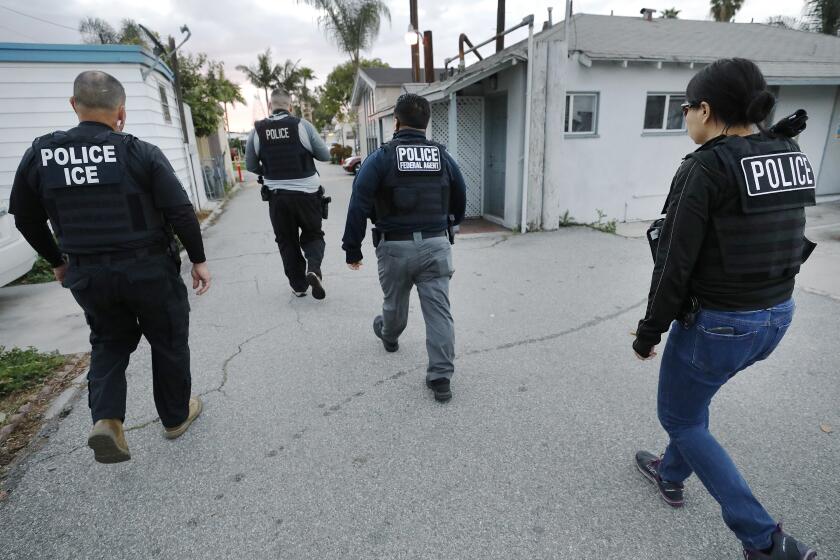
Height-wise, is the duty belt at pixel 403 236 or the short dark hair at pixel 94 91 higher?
the short dark hair at pixel 94 91

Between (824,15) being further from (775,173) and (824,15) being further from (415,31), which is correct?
(775,173)

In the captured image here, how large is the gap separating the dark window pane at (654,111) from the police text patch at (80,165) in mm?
9192

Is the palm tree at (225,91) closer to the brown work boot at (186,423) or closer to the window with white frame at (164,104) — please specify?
the window with white frame at (164,104)

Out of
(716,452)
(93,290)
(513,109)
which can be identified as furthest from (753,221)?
(513,109)

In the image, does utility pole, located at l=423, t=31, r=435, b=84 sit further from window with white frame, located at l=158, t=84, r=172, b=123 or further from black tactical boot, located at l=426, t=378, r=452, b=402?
black tactical boot, located at l=426, t=378, r=452, b=402

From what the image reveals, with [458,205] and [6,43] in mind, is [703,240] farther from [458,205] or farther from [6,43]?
[6,43]

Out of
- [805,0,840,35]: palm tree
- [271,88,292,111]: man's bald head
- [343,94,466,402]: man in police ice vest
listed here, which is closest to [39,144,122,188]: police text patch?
[343,94,466,402]: man in police ice vest

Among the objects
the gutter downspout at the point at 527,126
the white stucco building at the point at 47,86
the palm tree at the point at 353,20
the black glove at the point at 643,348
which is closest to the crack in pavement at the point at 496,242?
the gutter downspout at the point at 527,126

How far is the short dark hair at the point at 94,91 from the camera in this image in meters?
2.20

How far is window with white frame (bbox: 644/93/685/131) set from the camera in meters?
8.89

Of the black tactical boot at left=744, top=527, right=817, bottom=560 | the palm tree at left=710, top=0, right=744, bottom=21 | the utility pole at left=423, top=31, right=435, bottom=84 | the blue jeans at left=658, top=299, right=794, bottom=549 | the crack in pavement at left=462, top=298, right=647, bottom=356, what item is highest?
the palm tree at left=710, top=0, right=744, bottom=21

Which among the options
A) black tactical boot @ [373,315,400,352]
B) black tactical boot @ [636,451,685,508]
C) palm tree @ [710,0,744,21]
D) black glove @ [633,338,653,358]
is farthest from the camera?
palm tree @ [710,0,744,21]

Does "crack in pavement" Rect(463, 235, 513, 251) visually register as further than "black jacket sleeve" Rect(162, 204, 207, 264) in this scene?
Yes

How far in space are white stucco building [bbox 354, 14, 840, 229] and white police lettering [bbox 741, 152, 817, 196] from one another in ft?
21.7
